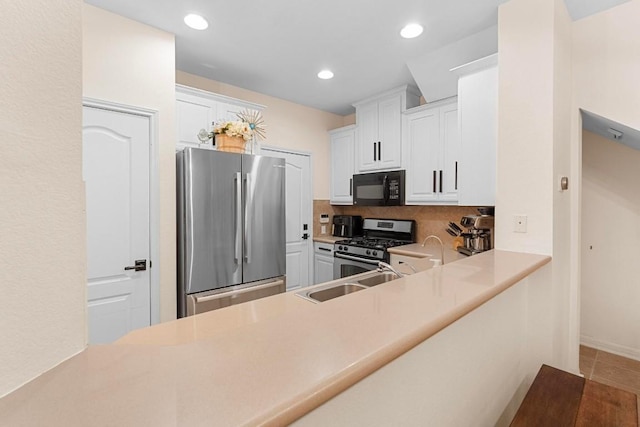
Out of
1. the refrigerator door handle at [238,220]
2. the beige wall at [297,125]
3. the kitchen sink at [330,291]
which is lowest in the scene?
the kitchen sink at [330,291]

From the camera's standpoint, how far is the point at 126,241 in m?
2.22

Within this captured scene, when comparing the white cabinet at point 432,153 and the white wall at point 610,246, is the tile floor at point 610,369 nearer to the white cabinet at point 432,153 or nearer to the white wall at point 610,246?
the white wall at point 610,246

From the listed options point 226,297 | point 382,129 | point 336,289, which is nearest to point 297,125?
point 382,129

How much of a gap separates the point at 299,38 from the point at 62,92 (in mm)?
2251

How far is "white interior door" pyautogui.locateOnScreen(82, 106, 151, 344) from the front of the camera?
2086 mm

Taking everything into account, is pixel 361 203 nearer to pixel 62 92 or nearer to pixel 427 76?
pixel 427 76

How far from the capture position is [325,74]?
3.11m

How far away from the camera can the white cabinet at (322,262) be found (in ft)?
12.6

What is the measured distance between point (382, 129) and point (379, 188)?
28.1 inches

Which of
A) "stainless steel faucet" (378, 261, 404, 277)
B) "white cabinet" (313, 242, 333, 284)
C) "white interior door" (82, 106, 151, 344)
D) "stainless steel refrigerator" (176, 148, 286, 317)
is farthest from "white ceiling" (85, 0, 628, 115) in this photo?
"white cabinet" (313, 242, 333, 284)

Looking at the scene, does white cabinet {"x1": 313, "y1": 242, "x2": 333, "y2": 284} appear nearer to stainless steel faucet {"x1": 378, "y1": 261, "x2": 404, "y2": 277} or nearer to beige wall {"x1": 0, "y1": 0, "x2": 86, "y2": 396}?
stainless steel faucet {"x1": 378, "y1": 261, "x2": 404, "y2": 277}

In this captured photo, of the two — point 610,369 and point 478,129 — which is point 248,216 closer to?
point 478,129

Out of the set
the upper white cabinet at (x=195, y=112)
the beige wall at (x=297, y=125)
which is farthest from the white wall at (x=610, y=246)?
the upper white cabinet at (x=195, y=112)

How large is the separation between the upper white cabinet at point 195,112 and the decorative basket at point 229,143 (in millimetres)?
168
